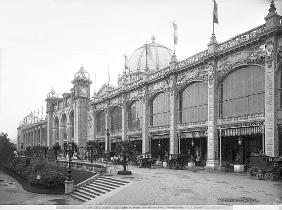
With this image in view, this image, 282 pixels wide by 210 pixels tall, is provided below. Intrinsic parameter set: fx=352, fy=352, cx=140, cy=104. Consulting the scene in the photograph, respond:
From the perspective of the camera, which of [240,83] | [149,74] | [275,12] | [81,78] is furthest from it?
[81,78]

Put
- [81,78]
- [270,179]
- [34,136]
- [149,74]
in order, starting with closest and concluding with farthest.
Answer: [270,179] → [149,74] → [81,78] → [34,136]

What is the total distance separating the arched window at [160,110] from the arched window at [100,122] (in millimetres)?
15770

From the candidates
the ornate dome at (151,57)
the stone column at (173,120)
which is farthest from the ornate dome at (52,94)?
the stone column at (173,120)

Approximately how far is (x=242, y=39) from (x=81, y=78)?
37.0 m

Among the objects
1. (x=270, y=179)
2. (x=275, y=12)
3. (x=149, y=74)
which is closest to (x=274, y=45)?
(x=275, y=12)

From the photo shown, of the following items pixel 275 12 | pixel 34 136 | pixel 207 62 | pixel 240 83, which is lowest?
pixel 34 136

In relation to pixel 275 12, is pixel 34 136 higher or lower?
lower

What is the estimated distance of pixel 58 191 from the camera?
2739 cm

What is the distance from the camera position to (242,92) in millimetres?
29094

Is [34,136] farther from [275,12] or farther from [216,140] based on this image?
[275,12]

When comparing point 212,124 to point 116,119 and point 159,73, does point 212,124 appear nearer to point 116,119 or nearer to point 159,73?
point 159,73

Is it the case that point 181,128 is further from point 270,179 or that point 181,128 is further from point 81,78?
point 81,78

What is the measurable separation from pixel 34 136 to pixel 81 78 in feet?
138

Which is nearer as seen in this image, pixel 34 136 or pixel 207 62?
pixel 207 62
